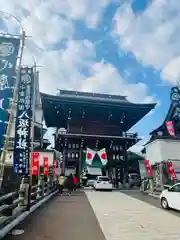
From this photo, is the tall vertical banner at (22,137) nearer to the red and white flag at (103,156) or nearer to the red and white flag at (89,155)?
the red and white flag at (89,155)

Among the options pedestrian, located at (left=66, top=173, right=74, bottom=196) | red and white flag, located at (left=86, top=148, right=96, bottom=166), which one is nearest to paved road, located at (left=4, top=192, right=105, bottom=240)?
pedestrian, located at (left=66, top=173, right=74, bottom=196)

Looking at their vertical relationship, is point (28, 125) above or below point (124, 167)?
above

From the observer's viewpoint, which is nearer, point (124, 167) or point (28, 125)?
point (28, 125)

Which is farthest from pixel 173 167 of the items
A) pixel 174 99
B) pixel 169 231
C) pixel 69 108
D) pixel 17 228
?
pixel 69 108

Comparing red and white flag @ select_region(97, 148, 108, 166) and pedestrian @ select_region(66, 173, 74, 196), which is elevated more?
red and white flag @ select_region(97, 148, 108, 166)

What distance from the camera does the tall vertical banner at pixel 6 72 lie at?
5.36 metres

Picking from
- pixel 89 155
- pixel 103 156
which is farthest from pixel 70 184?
pixel 103 156

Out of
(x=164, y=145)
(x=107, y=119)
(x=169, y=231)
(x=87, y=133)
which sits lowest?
(x=169, y=231)

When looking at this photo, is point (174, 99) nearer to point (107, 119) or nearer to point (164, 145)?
point (164, 145)

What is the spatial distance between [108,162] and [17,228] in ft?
68.4

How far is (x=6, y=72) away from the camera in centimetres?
580

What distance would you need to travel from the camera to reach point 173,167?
16000mm

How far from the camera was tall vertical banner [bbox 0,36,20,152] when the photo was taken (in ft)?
17.6

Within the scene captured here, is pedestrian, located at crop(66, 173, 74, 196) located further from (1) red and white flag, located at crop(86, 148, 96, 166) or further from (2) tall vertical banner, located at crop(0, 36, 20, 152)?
(2) tall vertical banner, located at crop(0, 36, 20, 152)
